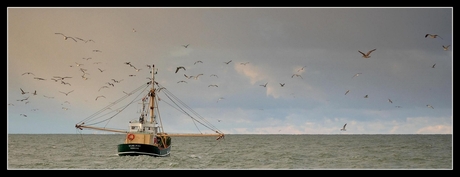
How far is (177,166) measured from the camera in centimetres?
5491

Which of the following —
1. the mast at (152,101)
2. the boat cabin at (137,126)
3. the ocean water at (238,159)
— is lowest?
the ocean water at (238,159)

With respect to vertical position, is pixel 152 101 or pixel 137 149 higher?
pixel 152 101

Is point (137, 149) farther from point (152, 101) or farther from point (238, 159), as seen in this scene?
point (238, 159)

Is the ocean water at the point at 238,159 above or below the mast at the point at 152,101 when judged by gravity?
below

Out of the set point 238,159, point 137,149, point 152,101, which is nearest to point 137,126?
point 137,149

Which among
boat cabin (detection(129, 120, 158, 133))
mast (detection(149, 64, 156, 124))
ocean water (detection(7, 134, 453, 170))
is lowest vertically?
ocean water (detection(7, 134, 453, 170))

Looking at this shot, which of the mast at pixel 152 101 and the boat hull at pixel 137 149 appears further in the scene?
the mast at pixel 152 101

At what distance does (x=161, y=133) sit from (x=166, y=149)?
11.9 ft

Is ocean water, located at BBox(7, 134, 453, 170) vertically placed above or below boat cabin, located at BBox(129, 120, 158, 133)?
below

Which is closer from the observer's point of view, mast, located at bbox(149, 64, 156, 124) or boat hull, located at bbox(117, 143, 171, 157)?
boat hull, located at bbox(117, 143, 171, 157)

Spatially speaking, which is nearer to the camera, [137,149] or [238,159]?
[137,149]

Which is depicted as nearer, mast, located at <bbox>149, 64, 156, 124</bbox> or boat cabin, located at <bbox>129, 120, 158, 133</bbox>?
boat cabin, located at <bbox>129, 120, 158, 133</bbox>
